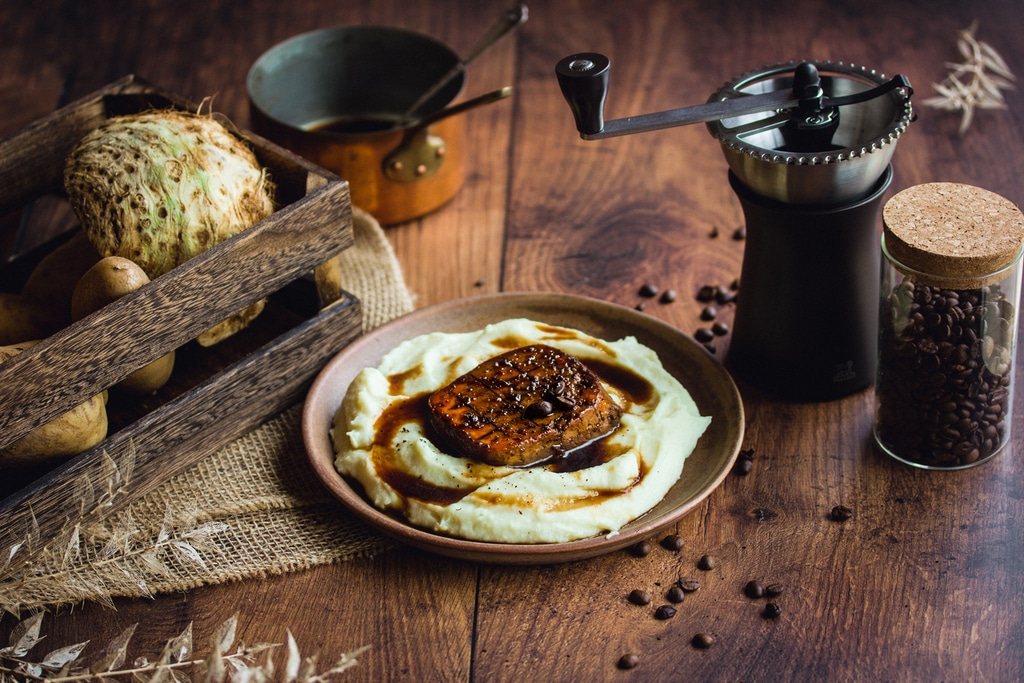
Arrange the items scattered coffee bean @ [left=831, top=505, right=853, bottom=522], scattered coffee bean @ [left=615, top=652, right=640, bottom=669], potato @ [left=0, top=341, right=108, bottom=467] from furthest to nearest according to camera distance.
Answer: scattered coffee bean @ [left=831, top=505, right=853, bottom=522]
potato @ [left=0, top=341, right=108, bottom=467]
scattered coffee bean @ [left=615, top=652, right=640, bottom=669]

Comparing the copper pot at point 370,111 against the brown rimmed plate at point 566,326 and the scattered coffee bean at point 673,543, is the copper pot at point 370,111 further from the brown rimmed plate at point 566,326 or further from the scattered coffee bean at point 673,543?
the scattered coffee bean at point 673,543

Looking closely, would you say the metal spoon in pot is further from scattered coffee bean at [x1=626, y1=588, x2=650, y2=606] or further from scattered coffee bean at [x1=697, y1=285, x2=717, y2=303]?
scattered coffee bean at [x1=626, y1=588, x2=650, y2=606]

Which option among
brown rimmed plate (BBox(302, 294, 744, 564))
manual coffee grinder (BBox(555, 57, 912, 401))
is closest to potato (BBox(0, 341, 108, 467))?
brown rimmed plate (BBox(302, 294, 744, 564))

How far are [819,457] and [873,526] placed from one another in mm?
191

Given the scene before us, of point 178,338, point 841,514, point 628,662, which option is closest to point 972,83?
point 841,514

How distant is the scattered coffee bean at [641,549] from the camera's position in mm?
1858

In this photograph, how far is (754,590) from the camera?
1772mm

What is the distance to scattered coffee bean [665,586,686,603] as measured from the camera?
5.82 ft

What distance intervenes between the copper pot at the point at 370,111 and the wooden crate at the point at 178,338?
306 millimetres

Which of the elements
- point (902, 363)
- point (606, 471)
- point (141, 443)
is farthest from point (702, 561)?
point (141, 443)

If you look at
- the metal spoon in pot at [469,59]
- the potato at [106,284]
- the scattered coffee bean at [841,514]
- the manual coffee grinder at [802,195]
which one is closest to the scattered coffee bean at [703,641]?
the scattered coffee bean at [841,514]

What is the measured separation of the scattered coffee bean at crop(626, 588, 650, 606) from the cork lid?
0.72 meters

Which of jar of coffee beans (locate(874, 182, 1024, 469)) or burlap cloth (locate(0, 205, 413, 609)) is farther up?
jar of coffee beans (locate(874, 182, 1024, 469))

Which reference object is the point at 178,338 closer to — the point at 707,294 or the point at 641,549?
the point at 641,549
